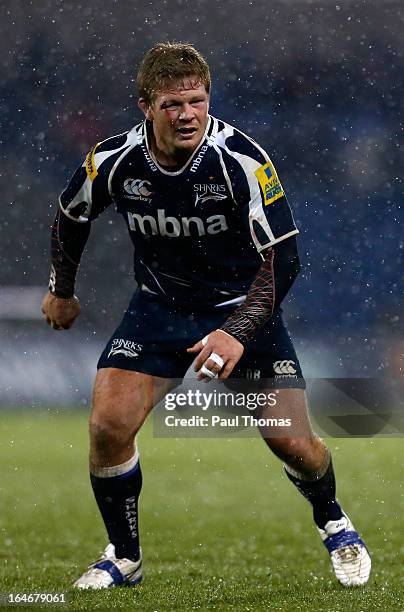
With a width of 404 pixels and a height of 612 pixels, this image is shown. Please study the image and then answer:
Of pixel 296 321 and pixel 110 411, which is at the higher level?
pixel 110 411

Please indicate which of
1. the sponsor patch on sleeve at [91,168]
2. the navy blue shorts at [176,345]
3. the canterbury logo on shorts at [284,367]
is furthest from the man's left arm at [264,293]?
the sponsor patch on sleeve at [91,168]

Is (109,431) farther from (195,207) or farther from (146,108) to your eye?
(146,108)

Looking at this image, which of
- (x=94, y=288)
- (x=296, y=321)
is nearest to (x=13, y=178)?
(x=94, y=288)

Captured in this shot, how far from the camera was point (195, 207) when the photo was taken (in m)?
4.07

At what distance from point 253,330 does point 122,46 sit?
26.8 feet

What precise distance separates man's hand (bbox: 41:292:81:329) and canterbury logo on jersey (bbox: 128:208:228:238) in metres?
0.49

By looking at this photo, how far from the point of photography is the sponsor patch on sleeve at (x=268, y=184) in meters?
3.91

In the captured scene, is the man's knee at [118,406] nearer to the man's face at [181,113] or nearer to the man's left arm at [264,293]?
the man's left arm at [264,293]

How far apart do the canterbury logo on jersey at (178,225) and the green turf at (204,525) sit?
4.35 feet

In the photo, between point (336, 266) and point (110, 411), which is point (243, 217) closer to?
point (110, 411)

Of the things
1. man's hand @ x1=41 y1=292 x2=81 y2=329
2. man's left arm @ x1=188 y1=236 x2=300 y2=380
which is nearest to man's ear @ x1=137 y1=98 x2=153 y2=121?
man's left arm @ x1=188 y1=236 x2=300 y2=380

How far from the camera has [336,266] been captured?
12.4m

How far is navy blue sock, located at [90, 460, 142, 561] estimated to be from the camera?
410 cm

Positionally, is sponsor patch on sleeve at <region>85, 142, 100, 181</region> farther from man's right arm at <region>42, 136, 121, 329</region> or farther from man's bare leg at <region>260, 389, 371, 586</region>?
man's bare leg at <region>260, 389, 371, 586</region>
